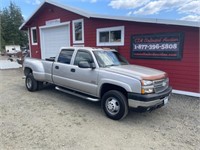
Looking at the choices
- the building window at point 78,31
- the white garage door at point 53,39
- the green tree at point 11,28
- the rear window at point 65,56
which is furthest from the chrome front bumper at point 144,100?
the green tree at point 11,28

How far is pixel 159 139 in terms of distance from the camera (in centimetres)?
374

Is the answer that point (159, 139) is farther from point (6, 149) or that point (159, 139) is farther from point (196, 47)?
point (196, 47)

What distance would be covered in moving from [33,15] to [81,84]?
1025 centimetres

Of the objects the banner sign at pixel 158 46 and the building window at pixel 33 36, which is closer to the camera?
the banner sign at pixel 158 46

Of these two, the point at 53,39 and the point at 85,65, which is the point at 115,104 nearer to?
the point at 85,65

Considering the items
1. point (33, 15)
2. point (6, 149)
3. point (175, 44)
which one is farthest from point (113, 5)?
point (6, 149)

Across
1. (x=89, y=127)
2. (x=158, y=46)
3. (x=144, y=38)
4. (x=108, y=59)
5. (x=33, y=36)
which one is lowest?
(x=89, y=127)

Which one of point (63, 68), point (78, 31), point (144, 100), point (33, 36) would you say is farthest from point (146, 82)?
point (33, 36)

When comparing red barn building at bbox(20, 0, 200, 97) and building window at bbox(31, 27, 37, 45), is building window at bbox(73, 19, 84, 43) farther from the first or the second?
building window at bbox(31, 27, 37, 45)

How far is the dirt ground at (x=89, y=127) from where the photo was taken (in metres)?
3.49

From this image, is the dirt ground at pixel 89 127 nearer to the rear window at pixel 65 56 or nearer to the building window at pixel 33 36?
the rear window at pixel 65 56

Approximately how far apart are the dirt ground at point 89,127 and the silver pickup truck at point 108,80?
19.3 inches

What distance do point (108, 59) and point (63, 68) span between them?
160cm

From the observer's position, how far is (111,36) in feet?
29.7
